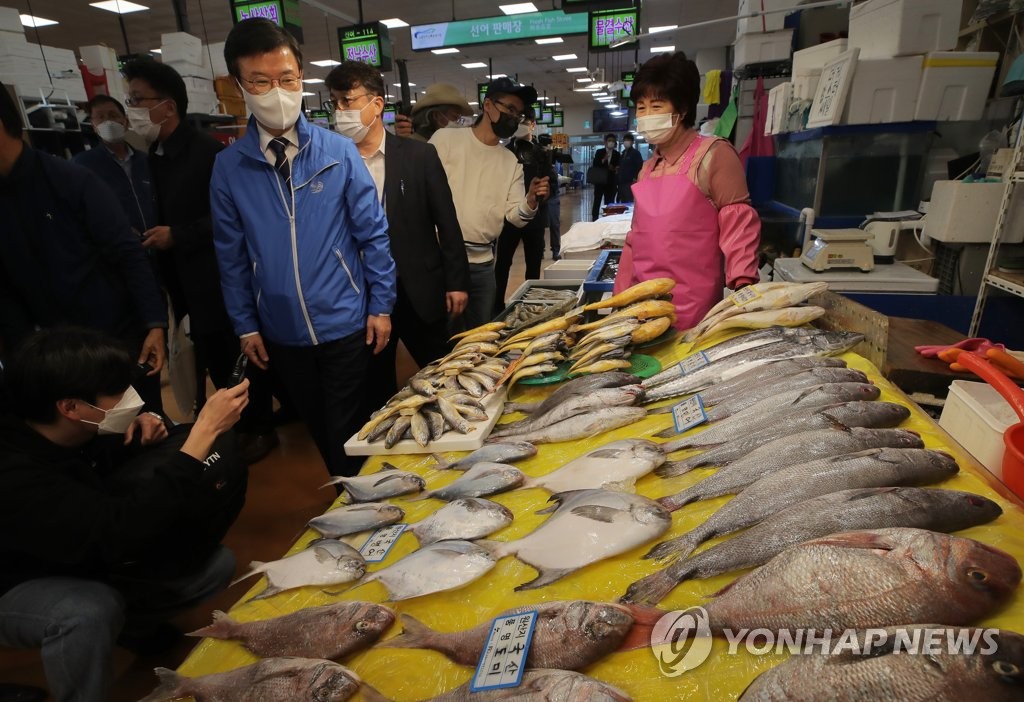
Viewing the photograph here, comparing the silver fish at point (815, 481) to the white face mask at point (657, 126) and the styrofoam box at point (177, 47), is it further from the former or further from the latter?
the styrofoam box at point (177, 47)

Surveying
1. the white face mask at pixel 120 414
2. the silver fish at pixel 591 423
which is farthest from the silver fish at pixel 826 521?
the white face mask at pixel 120 414

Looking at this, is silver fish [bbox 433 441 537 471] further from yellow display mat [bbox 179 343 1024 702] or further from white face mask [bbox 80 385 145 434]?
white face mask [bbox 80 385 145 434]

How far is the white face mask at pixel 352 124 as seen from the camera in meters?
2.95

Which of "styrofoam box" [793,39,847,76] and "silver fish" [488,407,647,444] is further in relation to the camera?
"styrofoam box" [793,39,847,76]

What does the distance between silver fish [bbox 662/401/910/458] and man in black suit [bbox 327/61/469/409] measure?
6.65 ft

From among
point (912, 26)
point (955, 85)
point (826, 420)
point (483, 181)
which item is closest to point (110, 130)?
point (483, 181)

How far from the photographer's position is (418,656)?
1.10m

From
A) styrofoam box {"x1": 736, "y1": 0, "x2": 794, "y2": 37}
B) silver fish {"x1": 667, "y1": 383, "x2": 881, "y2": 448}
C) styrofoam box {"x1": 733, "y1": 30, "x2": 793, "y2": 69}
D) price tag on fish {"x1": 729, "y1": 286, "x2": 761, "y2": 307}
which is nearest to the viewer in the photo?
silver fish {"x1": 667, "y1": 383, "x2": 881, "y2": 448}

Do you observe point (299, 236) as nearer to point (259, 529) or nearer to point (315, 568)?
point (315, 568)

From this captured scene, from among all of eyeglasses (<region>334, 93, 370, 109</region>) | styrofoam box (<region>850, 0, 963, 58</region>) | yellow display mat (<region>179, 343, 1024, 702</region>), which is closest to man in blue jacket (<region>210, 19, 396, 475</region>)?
eyeglasses (<region>334, 93, 370, 109</region>)

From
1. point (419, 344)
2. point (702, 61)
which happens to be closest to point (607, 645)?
point (419, 344)

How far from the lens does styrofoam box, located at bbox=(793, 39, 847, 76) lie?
4.75 m

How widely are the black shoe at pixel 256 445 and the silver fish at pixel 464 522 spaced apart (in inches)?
122

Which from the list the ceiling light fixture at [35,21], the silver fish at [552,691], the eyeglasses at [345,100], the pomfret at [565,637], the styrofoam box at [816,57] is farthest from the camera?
the ceiling light fixture at [35,21]
